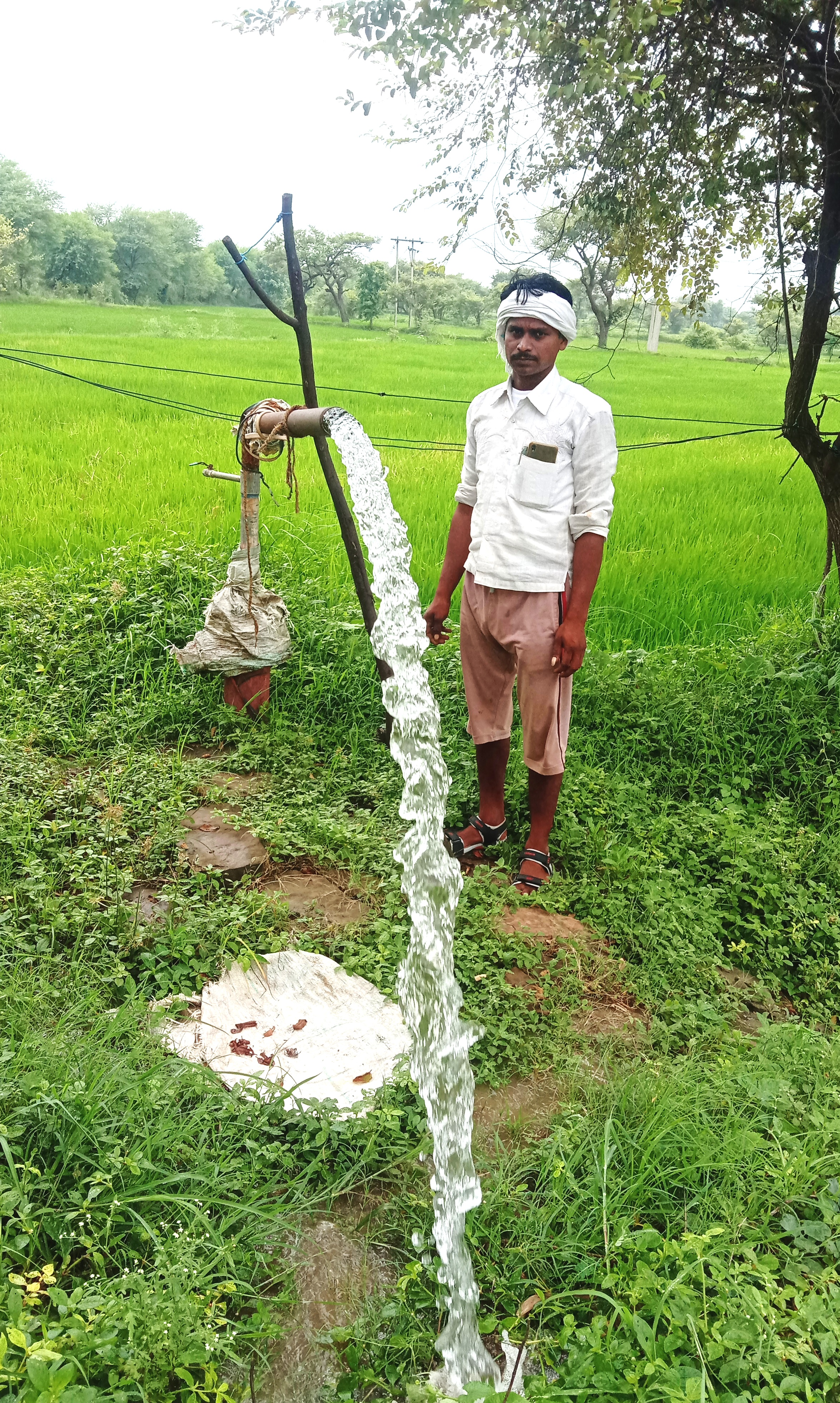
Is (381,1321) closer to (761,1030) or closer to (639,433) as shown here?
(761,1030)

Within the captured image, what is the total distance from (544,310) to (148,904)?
2099mm

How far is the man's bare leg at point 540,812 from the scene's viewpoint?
299 cm

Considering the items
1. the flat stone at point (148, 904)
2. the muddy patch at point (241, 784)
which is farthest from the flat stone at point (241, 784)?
the flat stone at point (148, 904)

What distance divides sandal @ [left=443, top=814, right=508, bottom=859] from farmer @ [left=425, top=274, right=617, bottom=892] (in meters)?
0.17

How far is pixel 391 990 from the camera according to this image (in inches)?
97.3

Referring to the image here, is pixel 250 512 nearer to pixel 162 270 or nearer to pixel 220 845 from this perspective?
pixel 220 845

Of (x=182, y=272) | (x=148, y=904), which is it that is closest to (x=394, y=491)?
(x=148, y=904)

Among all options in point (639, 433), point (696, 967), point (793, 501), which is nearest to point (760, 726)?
point (696, 967)

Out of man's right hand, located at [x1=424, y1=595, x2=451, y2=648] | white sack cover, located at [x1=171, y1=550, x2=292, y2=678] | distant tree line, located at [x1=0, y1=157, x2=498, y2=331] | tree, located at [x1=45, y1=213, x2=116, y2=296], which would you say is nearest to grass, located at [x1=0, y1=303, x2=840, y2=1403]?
white sack cover, located at [x1=171, y1=550, x2=292, y2=678]

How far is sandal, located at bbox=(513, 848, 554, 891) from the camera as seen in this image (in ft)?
9.75

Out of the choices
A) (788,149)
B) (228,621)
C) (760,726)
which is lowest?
(760,726)

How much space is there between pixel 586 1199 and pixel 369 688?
7.64 ft

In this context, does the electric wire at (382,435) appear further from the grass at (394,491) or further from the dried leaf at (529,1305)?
the dried leaf at (529,1305)

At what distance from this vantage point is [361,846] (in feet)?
9.93
